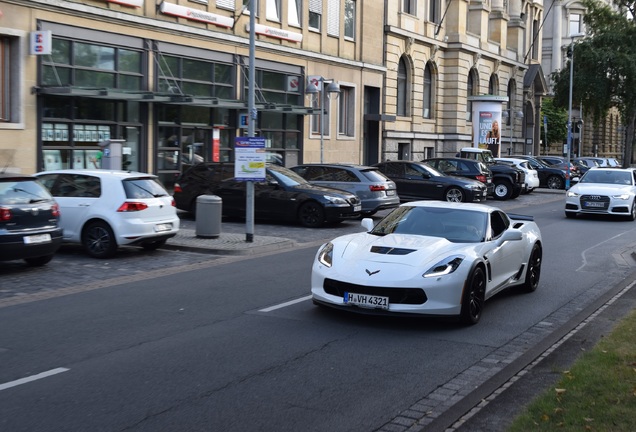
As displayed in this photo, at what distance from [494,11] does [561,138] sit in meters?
27.0

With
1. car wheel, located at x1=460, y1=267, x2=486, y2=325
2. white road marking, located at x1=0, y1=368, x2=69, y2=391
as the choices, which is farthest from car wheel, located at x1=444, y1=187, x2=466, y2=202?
white road marking, located at x1=0, y1=368, x2=69, y2=391

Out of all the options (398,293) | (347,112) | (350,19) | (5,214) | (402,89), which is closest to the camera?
(398,293)

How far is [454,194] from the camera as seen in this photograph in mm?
28188

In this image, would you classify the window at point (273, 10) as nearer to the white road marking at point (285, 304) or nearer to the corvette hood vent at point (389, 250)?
the white road marking at point (285, 304)

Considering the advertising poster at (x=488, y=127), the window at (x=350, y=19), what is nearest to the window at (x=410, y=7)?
the advertising poster at (x=488, y=127)

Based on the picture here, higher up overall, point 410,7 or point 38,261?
point 410,7

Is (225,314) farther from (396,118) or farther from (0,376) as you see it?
(396,118)

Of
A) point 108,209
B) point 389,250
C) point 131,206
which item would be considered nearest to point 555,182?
point 131,206

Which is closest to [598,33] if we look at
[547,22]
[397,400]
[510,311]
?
[547,22]

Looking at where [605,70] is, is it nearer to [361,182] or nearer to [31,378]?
[361,182]

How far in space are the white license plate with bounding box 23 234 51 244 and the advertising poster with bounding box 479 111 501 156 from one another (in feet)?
119

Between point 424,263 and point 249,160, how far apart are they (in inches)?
363

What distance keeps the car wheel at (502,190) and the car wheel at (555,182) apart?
9.17 metres

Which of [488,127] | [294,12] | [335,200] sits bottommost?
[335,200]
